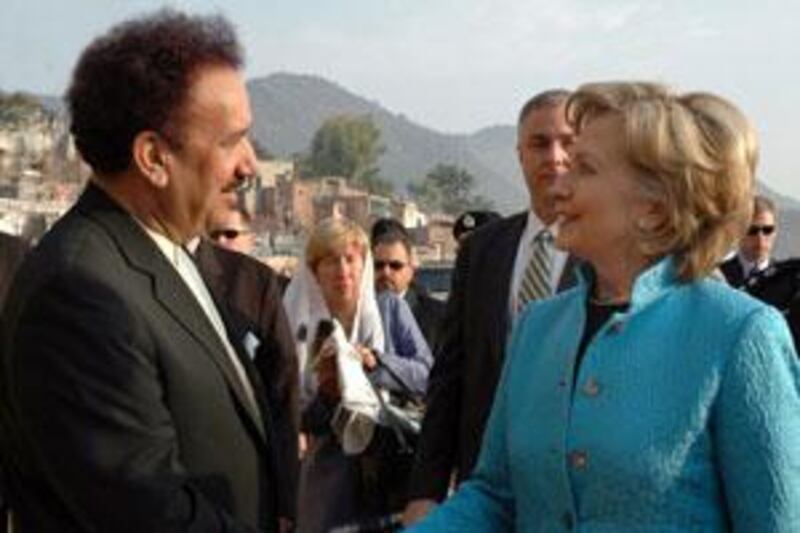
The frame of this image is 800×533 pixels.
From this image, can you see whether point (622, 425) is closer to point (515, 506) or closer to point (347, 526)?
point (515, 506)

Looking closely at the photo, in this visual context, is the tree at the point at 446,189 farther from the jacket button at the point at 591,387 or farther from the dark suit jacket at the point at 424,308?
the jacket button at the point at 591,387

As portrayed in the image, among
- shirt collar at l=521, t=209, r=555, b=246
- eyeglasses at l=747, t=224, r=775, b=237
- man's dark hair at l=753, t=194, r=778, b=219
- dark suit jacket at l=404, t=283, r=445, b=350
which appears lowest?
dark suit jacket at l=404, t=283, r=445, b=350

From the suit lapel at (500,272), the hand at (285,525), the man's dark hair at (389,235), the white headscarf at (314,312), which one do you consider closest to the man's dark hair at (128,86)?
the hand at (285,525)

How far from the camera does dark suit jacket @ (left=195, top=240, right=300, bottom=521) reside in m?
3.75

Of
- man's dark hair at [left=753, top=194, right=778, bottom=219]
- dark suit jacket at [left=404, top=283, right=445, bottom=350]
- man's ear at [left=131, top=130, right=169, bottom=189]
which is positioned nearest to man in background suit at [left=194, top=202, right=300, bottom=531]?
man's ear at [left=131, top=130, right=169, bottom=189]

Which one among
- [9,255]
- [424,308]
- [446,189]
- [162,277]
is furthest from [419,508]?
[446,189]

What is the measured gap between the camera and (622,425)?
2133 mm

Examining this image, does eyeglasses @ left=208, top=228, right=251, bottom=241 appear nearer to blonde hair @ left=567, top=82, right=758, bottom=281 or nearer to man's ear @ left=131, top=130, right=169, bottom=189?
man's ear @ left=131, top=130, right=169, bottom=189

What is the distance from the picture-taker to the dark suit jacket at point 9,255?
4176 mm

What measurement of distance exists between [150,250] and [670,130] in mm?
1027

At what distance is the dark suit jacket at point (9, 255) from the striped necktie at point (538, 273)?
1.70 m

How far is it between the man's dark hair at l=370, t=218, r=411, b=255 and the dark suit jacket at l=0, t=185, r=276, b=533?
4.95 metres

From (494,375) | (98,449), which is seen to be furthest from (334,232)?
(98,449)

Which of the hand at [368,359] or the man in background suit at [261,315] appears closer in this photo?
the man in background suit at [261,315]
